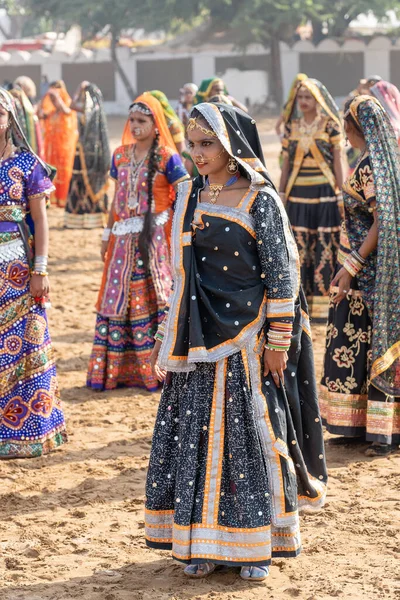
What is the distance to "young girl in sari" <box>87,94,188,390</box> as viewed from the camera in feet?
23.9

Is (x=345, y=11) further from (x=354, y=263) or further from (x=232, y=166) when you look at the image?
(x=232, y=166)

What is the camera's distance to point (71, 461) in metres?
6.08

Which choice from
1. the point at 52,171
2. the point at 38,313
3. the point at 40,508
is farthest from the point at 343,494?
the point at 52,171

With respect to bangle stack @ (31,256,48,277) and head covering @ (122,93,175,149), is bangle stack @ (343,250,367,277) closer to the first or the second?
bangle stack @ (31,256,48,277)

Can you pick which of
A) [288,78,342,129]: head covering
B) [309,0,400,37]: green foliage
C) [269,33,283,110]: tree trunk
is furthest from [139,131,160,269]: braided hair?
[269,33,283,110]: tree trunk

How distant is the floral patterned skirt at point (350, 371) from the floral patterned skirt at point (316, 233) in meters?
3.20

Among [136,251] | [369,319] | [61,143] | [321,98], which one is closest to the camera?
[369,319]

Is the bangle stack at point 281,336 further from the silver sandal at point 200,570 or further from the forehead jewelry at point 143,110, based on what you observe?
the forehead jewelry at point 143,110

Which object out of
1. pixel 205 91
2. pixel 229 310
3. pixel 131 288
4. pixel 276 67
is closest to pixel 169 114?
pixel 131 288

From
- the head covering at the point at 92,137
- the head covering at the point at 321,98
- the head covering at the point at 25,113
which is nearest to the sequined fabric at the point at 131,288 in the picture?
the head covering at the point at 321,98

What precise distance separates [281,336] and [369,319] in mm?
2037

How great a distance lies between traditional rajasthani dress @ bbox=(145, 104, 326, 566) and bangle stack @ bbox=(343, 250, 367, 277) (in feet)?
5.42

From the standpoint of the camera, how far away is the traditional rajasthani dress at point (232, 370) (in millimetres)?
4129

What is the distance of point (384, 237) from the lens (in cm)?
578
